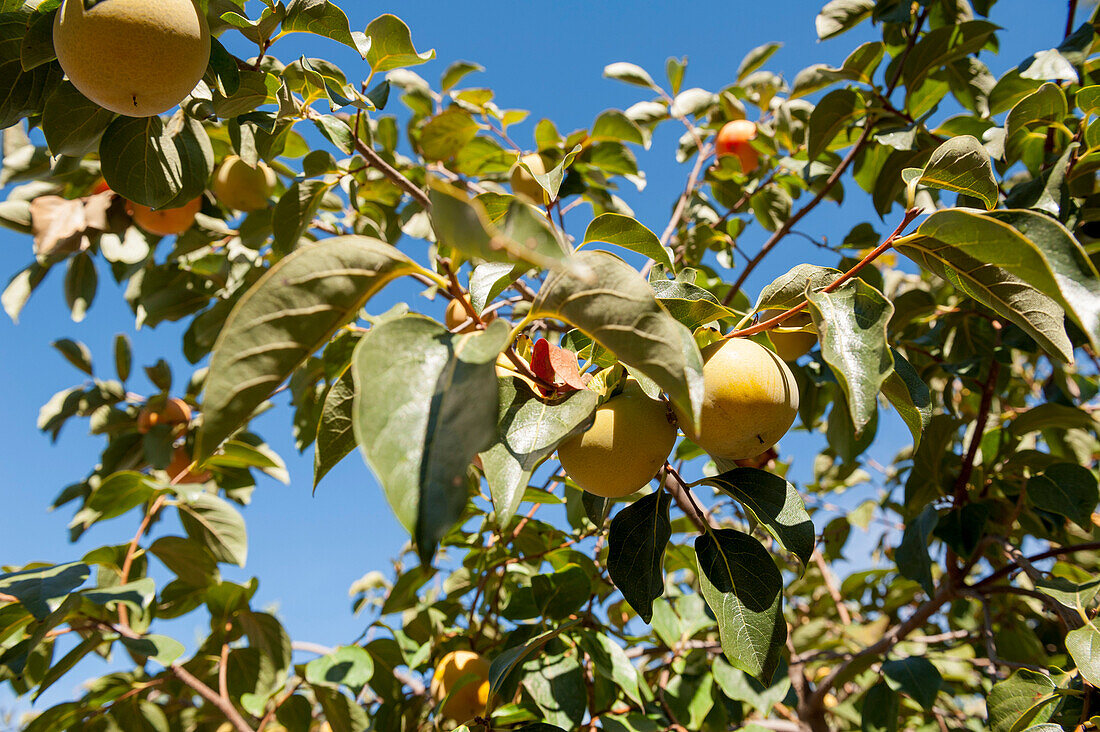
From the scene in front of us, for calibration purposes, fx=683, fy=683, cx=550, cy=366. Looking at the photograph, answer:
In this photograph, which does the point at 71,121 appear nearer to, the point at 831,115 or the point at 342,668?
the point at 342,668

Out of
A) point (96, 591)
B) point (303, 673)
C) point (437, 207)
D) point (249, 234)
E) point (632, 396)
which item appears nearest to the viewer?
point (437, 207)

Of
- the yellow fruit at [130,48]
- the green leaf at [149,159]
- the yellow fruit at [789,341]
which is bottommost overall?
the yellow fruit at [789,341]

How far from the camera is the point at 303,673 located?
1944 mm

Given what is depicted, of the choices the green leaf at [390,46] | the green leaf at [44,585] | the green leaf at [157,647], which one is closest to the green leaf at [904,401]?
the green leaf at [390,46]

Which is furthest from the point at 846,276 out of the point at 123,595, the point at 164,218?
the point at 164,218

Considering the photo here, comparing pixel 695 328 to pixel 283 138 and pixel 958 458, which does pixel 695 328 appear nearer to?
pixel 283 138

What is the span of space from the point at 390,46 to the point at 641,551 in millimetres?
1255

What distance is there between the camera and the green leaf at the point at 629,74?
273cm

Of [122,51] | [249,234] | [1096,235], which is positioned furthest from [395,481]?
[1096,235]

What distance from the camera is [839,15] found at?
218cm

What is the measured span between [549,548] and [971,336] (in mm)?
1451

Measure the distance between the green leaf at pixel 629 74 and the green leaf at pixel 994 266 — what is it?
2.06 m

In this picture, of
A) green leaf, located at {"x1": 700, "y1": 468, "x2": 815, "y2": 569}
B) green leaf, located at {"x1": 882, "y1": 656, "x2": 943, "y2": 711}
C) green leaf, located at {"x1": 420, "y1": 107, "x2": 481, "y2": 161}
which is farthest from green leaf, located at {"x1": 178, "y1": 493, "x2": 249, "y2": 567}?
green leaf, located at {"x1": 882, "y1": 656, "x2": 943, "y2": 711}

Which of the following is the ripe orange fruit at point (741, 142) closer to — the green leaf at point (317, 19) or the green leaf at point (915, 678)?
the green leaf at point (317, 19)
